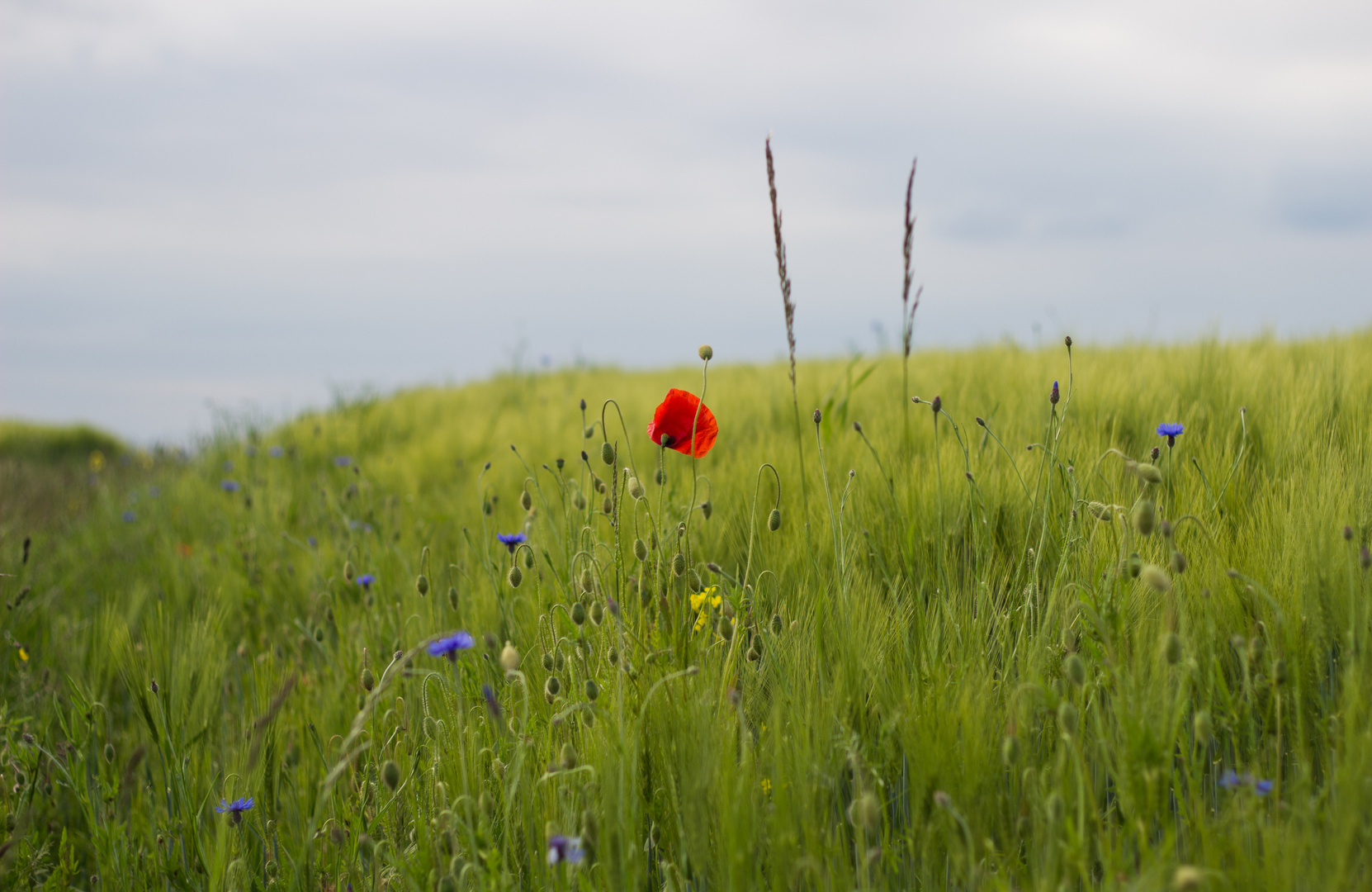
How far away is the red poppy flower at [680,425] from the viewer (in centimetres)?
182

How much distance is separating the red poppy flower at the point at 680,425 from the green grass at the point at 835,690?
0.62 feet

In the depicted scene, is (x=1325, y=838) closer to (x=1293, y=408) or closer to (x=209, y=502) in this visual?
(x=1293, y=408)

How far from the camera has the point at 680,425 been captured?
1.87 meters

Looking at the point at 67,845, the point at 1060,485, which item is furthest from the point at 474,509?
the point at 1060,485

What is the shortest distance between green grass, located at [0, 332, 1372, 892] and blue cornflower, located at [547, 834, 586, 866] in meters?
0.07

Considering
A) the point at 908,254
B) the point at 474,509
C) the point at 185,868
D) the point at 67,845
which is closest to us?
the point at 185,868

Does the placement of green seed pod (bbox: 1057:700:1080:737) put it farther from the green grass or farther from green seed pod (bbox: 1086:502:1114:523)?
green seed pod (bbox: 1086:502:1114:523)

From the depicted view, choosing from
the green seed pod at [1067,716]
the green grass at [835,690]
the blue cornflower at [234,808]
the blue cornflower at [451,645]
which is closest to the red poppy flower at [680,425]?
the green grass at [835,690]

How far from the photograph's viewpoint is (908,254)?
2.19 m

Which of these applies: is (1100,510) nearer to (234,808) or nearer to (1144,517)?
(1144,517)

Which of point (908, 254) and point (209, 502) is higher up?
point (908, 254)

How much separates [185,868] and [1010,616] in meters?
1.79

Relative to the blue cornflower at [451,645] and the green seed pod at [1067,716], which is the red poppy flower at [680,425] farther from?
the green seed pod at [1067,716]

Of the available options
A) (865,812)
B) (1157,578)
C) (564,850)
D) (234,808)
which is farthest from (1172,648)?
(234,808)
